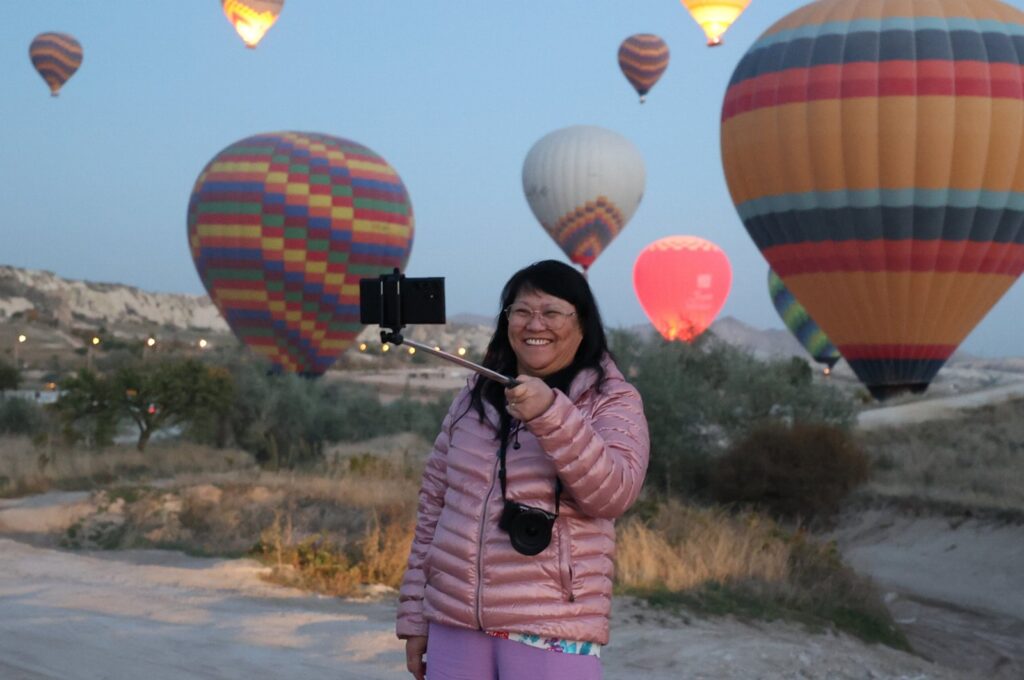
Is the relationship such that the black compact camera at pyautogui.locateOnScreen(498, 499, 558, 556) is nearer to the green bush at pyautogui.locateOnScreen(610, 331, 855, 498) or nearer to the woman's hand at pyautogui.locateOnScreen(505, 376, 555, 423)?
the woman's hand at pyautogui.locateOnScreen(505, 376, 555, 423)

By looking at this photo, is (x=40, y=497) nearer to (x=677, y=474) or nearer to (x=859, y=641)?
(x=677, y=474)

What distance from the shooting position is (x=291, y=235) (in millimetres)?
30734

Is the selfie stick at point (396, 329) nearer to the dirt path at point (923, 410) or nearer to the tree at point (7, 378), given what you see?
the dirt path at point (923, 410)

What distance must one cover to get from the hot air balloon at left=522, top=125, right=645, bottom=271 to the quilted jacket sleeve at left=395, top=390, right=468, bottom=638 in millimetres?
37994

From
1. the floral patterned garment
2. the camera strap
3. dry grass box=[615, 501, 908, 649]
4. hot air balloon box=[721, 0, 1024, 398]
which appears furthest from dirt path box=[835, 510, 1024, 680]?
the camera strap

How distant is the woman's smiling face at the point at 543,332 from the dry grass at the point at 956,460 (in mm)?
14456

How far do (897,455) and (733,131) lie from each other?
5975 mm

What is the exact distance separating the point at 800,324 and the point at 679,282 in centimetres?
462

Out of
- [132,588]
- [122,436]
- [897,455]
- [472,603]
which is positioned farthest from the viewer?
[122,436]

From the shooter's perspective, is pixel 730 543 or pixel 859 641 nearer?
pixel 859 641

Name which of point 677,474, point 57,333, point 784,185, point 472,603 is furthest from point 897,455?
point 57,333

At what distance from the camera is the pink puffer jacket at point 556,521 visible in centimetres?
285

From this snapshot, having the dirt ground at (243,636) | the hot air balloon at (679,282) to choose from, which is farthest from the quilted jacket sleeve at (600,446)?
the hot air balloon at (679,282)

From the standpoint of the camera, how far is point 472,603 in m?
2.96
